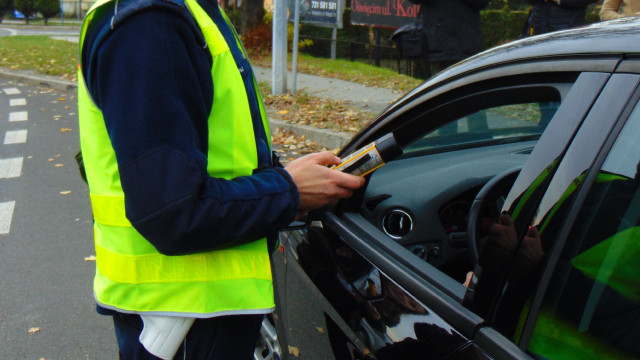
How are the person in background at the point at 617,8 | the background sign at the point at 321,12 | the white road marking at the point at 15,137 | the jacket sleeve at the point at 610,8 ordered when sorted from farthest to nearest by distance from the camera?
the background sign at the point at 321,12 → the white road marking at the point at 15,137 → the jacket sleeve at the point at 610,8 → the person in background at the point at 617,8

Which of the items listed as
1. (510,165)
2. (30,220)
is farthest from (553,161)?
(30,220)

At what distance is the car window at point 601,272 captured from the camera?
113 cm

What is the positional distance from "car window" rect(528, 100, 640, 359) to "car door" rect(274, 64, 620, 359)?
0.09m

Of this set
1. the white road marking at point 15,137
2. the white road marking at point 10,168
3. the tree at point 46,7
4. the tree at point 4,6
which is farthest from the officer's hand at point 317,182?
the tree at point 4,6

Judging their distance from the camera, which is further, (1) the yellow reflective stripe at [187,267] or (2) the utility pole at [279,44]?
(2) the utility pole at [279,44]

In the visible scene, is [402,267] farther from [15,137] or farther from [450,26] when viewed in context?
[15,137]

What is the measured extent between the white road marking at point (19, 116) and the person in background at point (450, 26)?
5.79 metres

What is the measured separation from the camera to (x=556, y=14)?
596 cm

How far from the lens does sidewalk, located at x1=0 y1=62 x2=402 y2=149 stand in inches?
264

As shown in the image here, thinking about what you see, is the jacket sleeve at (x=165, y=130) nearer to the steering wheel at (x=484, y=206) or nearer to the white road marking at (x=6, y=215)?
the steering wheel at (x=484, y=206)

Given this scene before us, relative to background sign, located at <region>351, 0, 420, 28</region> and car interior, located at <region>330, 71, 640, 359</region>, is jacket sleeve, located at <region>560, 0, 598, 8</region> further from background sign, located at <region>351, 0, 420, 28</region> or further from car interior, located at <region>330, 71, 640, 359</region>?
background sign, located at <region>351, 0, 420, 28</region>

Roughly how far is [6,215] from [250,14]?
11.6 meters

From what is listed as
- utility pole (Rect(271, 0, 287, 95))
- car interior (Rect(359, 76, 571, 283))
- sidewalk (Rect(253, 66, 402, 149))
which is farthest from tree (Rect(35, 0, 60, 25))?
car interior (Rect(359, 76, 571, 283))

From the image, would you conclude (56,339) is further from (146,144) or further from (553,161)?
(553,161)
